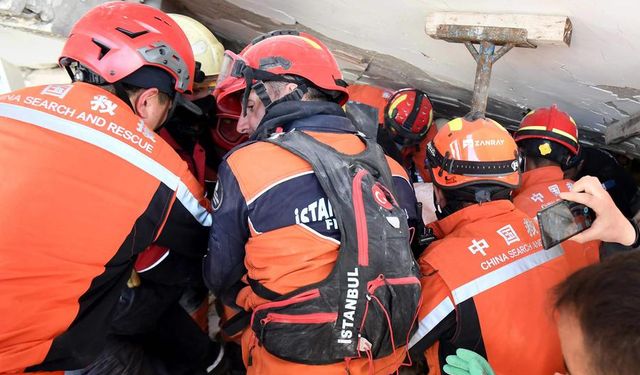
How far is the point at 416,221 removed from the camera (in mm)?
2492

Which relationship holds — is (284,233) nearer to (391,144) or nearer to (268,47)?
(268,47)

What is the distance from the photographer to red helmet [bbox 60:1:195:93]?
214cm

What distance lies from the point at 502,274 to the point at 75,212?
1695mm

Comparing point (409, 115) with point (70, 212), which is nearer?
point (70, 212)

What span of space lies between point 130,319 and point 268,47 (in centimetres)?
139

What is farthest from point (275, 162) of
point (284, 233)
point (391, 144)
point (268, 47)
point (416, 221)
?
point (391, 144)

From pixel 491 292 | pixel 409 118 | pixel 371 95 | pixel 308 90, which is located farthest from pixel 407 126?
pixel 491 292

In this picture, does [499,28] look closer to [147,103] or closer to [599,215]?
[599,215]

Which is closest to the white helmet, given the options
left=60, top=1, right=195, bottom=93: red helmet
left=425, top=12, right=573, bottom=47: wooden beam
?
left=60, top=1, right=195, bottom=93: red helmet

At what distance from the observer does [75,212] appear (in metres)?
1.66

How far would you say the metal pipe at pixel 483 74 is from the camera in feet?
10.7

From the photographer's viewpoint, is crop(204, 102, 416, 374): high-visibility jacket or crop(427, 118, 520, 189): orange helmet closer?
crop(204, 102, 416, 374): high-visibility jacket

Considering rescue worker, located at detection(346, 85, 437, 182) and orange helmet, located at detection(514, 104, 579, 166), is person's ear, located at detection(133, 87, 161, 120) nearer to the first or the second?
rescue worker, located at detection(346, 85, 437, 182)

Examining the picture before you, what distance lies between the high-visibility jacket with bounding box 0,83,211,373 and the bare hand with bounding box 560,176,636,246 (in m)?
1.57
